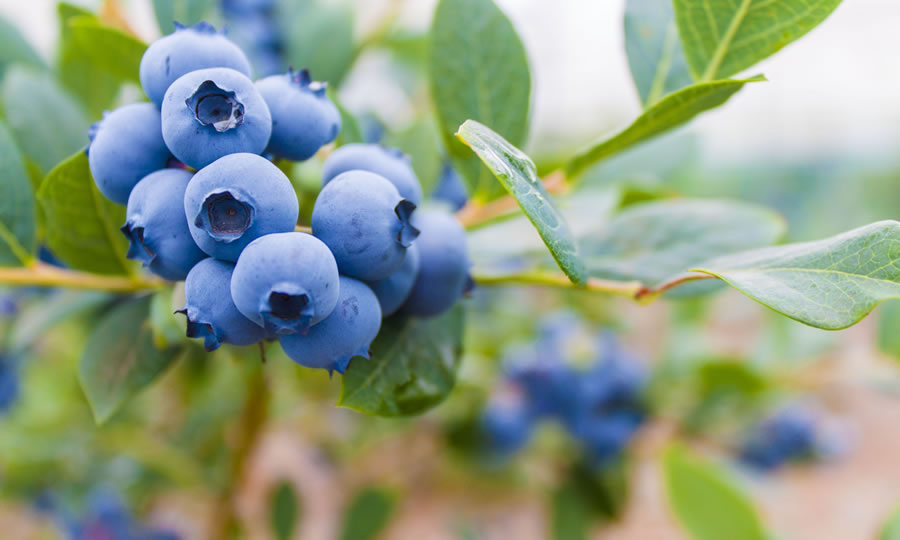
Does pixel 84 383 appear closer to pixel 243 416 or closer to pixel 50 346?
pixel 243 416

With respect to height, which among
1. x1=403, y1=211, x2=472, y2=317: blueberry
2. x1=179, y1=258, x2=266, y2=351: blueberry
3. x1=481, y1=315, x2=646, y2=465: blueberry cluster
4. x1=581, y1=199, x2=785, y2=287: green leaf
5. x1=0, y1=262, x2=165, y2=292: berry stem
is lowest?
x1=481, y1=315, x2=646, y2=465: blueberry cluster

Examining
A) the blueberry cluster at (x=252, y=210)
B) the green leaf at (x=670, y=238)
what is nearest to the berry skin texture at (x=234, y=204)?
the blueberry cluster at (x=252, y=210)

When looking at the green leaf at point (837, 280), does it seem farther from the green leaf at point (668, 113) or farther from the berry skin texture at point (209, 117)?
the berry skin texture at point (209, 117)

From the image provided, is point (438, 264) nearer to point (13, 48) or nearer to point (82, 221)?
point (82, 221)

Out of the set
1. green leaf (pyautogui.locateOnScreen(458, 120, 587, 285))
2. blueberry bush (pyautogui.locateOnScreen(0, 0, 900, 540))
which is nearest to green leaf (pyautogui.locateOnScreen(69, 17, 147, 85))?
blueberry bush (pyautogui.locateOnScreen(0, 0, 900, 540))

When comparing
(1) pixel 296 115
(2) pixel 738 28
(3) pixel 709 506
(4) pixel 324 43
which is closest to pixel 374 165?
(1) pixel 296 115

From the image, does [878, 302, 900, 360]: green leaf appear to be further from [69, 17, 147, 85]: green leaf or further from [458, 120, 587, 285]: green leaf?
[69, 17, 147, 85]: green leaf
